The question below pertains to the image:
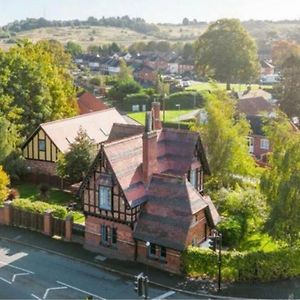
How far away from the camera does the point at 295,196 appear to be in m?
31.9

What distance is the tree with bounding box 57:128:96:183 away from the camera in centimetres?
4456

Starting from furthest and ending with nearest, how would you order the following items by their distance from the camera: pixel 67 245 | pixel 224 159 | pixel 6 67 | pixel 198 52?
1. pixel 198 52
2. pixel 6 67
3. pixel 224 159
4. pixel 67 245

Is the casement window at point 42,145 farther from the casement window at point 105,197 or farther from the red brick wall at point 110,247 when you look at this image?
the casement window at point 105,197

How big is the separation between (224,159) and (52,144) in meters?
16.0

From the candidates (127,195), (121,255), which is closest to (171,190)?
(127,195)

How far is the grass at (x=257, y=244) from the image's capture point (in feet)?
118

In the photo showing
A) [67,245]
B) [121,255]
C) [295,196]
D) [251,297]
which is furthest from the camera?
[67,245]

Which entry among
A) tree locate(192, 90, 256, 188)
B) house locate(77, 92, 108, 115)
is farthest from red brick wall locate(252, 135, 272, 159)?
house locate(77, 92, 108, 115)

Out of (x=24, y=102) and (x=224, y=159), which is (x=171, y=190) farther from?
(x=24, y=102)

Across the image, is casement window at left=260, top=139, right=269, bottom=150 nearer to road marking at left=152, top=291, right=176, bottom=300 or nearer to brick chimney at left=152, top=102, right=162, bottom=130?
brick chimney at left=152, top=102, right=162, bottom=130

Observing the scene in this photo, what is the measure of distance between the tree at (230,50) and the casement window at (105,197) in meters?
73.8

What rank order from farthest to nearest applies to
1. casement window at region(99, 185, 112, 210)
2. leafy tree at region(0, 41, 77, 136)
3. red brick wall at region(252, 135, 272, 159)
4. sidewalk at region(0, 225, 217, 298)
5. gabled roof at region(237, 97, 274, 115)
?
gabled roof at region(237, 97, 274, 115) < red brick wall at region(252, 135, 272, 159) < leafy tree at region(0, 41, 77, 136) < casement window at region(99, 185, 112, 210) < sidewalk at region(0, 225, 217, 298)

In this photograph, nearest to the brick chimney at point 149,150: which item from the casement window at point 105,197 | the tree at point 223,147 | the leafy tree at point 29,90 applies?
the casement window at point 105,197

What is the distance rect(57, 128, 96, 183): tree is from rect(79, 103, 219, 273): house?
9.12m
